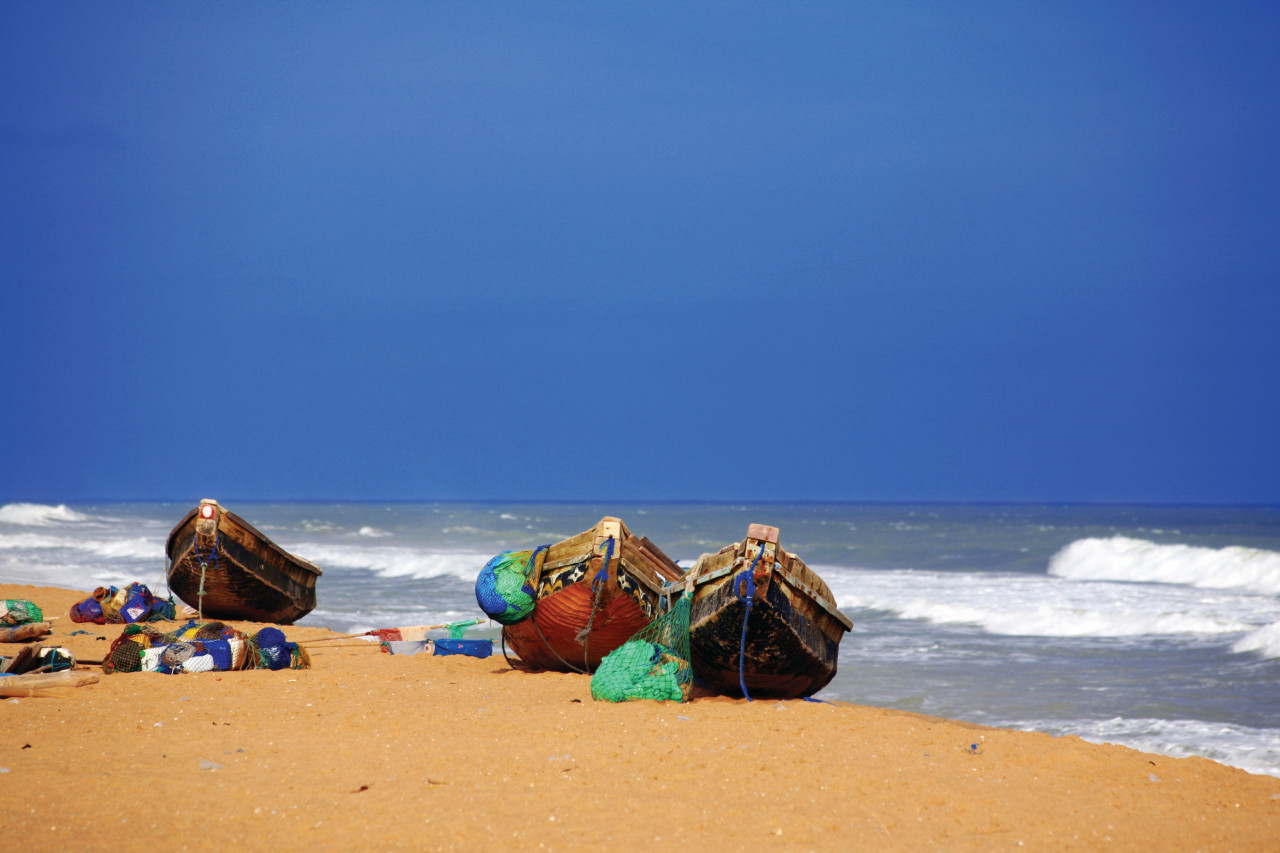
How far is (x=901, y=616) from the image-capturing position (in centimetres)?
1675

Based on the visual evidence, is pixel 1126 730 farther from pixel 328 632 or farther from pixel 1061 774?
pixel 328 632

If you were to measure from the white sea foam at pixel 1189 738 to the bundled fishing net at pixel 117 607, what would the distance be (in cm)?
941

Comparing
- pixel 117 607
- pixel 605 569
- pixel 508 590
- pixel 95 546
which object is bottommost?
pixel 95 546

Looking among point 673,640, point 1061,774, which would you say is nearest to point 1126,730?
point 1061,774

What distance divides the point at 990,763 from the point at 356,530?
51652 mm

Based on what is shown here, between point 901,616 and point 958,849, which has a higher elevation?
point 958,849

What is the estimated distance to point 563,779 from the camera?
5.12 metres

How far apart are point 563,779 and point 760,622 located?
238 cm

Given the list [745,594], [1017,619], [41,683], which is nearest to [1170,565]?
[1017,619]

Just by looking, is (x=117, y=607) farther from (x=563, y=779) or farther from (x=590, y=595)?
(x=563, y=779)

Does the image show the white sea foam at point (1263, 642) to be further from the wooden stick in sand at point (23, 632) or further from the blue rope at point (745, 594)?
the wooden stick in sand at point (23, 632)

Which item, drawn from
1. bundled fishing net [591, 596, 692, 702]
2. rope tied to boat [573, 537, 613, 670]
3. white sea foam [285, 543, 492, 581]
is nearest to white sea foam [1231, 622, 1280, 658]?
bundled fishing net [591, 596, 692, 702]

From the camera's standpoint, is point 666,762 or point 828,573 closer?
point 666,762

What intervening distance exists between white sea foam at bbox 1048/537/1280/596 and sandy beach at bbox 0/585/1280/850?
24.5 m
